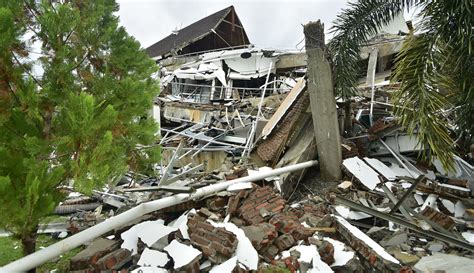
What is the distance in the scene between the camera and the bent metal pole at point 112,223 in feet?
10.3

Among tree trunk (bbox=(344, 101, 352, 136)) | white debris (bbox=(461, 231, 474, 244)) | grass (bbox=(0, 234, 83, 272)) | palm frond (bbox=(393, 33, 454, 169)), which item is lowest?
grass (bbox=(0, 234, 83, 272))

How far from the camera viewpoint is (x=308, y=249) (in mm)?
4156

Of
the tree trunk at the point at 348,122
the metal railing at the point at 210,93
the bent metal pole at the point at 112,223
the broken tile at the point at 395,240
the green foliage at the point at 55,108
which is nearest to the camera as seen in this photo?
the green foliage at the point at 55,108

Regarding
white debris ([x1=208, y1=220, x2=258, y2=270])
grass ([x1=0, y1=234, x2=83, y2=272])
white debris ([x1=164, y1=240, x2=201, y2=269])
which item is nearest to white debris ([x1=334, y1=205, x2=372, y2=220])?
white debris ([x1=208, y1=220, x2=258, y2=270])

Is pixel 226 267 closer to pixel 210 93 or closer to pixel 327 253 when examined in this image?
pixel 327 253

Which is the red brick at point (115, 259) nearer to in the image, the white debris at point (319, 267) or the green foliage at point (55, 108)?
the green foliage at point (55, 108)

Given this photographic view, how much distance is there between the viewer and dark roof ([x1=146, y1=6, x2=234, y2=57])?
23467mm

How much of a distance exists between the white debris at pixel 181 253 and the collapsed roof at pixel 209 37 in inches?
778

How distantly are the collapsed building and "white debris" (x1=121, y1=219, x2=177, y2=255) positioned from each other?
1 centimetres

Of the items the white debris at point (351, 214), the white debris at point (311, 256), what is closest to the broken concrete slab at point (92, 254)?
the white debris at point (311, 256)

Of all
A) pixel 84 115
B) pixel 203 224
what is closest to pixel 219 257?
pixel 203 224

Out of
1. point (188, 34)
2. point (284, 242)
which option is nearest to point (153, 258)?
point (284, 242)

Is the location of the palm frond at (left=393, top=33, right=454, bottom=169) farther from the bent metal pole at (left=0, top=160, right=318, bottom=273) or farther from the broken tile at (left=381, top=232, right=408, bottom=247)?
the bent metal pole at (left=0, top=160, right=318, bottom=273)

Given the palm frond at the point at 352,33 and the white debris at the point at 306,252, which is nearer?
the white debris at the point at 306,252
